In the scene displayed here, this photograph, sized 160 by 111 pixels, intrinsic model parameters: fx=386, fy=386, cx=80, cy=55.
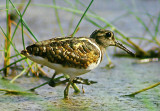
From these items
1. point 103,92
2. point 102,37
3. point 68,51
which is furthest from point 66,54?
point 103,92

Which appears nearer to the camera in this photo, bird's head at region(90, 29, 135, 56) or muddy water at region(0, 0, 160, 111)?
muddy water at region(0, 0, 160, 111)

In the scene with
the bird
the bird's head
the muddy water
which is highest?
the bird's head

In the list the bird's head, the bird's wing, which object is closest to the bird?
the bird's wing

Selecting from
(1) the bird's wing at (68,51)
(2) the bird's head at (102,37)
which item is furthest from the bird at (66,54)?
(2) the bird's head at (102,37)

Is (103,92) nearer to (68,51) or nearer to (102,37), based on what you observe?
(102,37)

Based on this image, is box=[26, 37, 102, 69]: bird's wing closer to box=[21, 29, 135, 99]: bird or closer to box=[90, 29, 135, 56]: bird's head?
box=[21, 29, 135, 99]: bird

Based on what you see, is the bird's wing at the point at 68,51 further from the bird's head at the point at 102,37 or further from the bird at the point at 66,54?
the bird's head at the point at 102,37

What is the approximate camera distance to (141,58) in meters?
7.82

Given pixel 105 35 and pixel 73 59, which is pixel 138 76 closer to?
pixel 105 35

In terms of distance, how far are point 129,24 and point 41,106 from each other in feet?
18.8

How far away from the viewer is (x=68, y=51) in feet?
16.1

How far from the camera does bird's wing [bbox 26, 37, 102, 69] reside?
15.7ft

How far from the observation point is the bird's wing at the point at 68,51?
4789 millimetres

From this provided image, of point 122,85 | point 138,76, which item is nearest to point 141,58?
point 138,76
